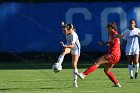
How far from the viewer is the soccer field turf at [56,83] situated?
2047 centimetres

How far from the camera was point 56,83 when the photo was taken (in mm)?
23453

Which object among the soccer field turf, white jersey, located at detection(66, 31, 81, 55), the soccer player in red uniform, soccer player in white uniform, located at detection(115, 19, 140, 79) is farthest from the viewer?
soccer player in white uniform, located at detection(115, 19, 140, 79)

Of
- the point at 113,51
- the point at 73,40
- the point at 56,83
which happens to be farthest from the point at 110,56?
the point at 56,83

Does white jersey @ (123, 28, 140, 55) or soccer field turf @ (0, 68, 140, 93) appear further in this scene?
white jersey @ (123, 28, 140, 55)

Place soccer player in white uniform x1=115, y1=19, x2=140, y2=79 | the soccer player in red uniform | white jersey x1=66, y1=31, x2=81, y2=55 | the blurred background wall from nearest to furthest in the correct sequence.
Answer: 1. the soccer player in red uniform
2. white jersey x1=66, y1=31, x2=81, y2=55
3. soccer player in white uniform x1=115, y1=19, x2=140, y2=79
4. the blurred background wall

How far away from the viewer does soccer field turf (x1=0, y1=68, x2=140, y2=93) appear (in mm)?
20469

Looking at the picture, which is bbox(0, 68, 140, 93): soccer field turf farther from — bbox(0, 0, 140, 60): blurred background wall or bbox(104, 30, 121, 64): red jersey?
bbox(0, 0, 140, 60): blurred background wall

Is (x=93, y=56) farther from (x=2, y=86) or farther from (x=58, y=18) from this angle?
(x=2, y=86)

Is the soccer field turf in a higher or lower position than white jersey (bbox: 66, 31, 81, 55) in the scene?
lower

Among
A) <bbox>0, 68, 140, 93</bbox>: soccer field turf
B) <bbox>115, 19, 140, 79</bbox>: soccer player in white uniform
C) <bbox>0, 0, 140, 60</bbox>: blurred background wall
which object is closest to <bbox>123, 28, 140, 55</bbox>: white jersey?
<bbox>115, 19, 140, 79</bbox>: soccer player in white uniform

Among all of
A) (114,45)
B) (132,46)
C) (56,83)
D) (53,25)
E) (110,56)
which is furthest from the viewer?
(53,25)

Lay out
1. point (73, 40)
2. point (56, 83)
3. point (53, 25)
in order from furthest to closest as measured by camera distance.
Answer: point (53, 25), point (56, 83), point (73, 40)

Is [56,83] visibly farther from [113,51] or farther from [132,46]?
[132,46]

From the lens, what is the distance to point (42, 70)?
103 feet
